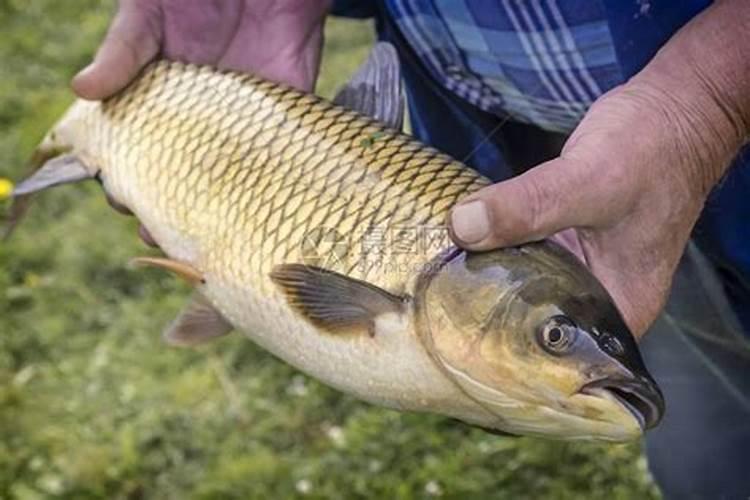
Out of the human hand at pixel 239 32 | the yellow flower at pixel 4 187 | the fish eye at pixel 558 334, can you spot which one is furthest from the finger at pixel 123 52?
the yellow flower at pixel 4 187

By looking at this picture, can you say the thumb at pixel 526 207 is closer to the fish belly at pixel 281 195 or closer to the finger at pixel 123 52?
the fish belly at pixel 281 195

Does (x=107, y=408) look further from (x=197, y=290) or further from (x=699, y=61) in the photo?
(x=699, y=61)

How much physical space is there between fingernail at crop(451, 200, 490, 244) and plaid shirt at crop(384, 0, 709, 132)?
14.0 inches

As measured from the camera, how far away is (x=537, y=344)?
143cm

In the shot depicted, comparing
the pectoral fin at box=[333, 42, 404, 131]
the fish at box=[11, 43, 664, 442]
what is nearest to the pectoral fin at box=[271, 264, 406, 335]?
the fish at box=[11, 43, 664, 442]

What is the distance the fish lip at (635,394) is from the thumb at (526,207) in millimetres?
170

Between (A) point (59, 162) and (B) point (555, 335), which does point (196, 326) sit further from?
(B) point (555, 335)

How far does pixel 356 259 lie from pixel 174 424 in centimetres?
148

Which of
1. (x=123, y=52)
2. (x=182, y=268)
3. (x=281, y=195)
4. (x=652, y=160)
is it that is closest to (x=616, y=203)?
(x=652, y=160)

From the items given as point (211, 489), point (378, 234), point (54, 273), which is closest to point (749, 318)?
point (378, 234)

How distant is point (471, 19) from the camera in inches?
71.2

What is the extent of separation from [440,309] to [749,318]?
71cm

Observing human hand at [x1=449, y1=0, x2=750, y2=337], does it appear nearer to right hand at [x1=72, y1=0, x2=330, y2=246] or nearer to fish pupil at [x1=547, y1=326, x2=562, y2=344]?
fish pupil at [x1=547, y1=326, x2=562, y2=344]

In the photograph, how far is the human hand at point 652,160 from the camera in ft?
4.81
